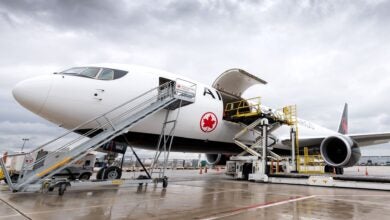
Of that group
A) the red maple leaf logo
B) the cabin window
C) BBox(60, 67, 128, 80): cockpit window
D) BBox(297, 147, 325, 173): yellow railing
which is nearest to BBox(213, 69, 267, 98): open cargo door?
the red maple leaf logo

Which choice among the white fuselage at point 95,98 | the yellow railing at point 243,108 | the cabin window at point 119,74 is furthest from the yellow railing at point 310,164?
the cabin window at point 119,74

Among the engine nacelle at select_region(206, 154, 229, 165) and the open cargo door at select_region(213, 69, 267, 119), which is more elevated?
the open cargo door at select_region(213, 69, 267, 119)

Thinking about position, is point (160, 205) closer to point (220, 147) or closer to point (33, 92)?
point (33, 92)

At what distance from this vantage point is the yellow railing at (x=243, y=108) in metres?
10.8

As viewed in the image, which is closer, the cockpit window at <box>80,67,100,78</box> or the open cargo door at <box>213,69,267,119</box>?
the cockpit window at <box>80,67,100,78</box>

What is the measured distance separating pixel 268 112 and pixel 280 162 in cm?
232

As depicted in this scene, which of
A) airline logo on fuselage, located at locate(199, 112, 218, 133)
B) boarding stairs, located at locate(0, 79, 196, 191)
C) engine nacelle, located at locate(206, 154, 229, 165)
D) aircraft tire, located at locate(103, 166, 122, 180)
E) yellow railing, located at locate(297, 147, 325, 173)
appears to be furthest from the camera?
engine nacelle, located at locate(206, 154, 229, 165)

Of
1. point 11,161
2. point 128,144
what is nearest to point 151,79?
point 128,144

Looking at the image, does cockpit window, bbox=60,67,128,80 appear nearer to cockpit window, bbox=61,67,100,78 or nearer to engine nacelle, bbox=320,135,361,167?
cockpit window, bbox=61,67,100,78

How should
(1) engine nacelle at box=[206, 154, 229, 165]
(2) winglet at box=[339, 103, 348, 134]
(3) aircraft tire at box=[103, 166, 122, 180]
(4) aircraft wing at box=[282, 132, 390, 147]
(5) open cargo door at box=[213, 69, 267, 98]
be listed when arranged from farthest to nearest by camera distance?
(2) winglet at box=[339, 103, 348, 134]
(1) engine nacelle at box=[206, 154, 229, 165]
(4) aircraft wing at box=[282, 132, 390, 147]
(5) open cargo door at box=[213, 69, 267, 98]
(3) aircraft tire at box=[103, 166, 122, 180]

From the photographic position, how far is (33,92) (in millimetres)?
6469

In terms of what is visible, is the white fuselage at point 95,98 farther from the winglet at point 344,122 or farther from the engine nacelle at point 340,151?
the winglet at point 344,122

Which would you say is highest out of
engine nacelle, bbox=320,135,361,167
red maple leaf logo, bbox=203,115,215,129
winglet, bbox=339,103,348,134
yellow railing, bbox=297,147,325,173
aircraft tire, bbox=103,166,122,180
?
winglet, bbox=339,103,348,134

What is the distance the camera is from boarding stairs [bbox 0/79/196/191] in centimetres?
611
